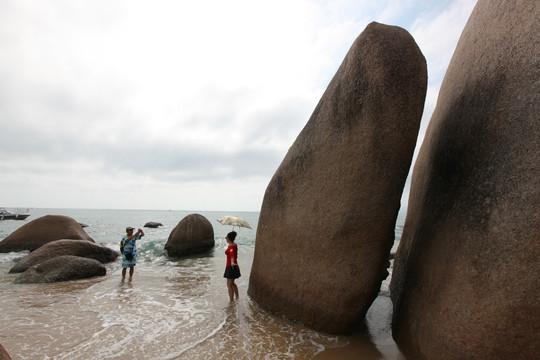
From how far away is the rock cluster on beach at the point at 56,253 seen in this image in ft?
25.2

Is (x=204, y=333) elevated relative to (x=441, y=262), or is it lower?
lower

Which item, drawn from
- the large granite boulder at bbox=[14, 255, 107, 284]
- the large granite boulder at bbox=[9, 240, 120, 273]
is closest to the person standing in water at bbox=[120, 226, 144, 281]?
the large granite boulder at bbox=[14, 255, 107, 284]

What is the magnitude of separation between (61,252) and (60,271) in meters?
1.97

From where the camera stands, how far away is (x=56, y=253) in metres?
9.19

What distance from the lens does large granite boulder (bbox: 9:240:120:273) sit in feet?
29.2

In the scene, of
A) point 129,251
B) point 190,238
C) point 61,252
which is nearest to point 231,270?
point 129,251

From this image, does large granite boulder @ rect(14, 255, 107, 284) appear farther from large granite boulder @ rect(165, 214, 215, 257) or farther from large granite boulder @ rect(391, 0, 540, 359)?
large granite boulder @ rect(391, 0, 540, 359)

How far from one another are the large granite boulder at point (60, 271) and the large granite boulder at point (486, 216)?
821cm

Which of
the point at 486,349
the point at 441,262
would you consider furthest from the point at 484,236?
the point at 486,349

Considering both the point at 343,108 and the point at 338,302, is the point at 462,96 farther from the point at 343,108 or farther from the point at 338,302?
the point at 338,302

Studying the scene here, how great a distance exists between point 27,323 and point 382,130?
639cm

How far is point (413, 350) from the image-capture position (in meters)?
3.38

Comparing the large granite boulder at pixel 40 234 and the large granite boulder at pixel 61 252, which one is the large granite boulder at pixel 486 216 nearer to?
the large granite boulder at pixel 61 252

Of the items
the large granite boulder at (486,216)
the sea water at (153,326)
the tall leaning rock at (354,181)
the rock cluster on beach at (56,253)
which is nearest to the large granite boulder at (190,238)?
the rock cluster on beach at (56,253)
